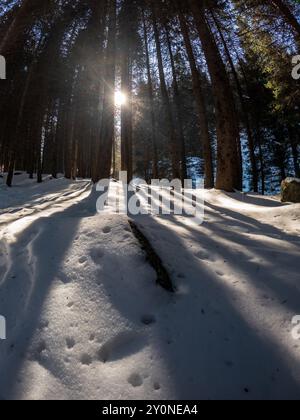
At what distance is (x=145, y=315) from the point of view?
8.20 feet

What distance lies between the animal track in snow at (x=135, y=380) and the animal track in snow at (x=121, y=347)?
0.57 ft

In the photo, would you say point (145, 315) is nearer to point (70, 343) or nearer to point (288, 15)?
point (70, 343)

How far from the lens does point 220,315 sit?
242 centimetres

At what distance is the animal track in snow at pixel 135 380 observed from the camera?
198 cm

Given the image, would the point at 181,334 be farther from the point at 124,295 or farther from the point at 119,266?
the point at 119,266

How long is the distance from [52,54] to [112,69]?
7.00m

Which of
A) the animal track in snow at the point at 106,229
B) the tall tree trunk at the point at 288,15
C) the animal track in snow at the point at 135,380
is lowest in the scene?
the animal track in snow at the point at 135,380

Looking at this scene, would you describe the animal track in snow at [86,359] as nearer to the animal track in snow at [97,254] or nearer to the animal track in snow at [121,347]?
the animal track in snow at [121,347]

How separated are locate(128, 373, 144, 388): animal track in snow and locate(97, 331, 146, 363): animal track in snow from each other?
173 millimetres

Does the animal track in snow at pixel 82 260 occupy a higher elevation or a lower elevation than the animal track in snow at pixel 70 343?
higher

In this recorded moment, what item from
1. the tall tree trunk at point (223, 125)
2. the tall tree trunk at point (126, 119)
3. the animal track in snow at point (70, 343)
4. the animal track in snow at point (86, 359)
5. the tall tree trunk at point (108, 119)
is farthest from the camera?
the tall tree trunk at point (126, 119)

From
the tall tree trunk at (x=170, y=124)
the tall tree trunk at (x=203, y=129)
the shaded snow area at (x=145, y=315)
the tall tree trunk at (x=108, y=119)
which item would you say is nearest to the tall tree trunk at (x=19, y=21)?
the tall tree trunk at (x=108, y=119)

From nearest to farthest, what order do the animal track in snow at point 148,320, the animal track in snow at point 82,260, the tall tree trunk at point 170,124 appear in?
the animal track in snow at point 148,320 < the animal track in snow at point 82,260 < the tall tree trunk at point 170,124

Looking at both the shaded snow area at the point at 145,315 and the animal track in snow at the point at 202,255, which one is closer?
the shaded snow area at the point at 145,315
